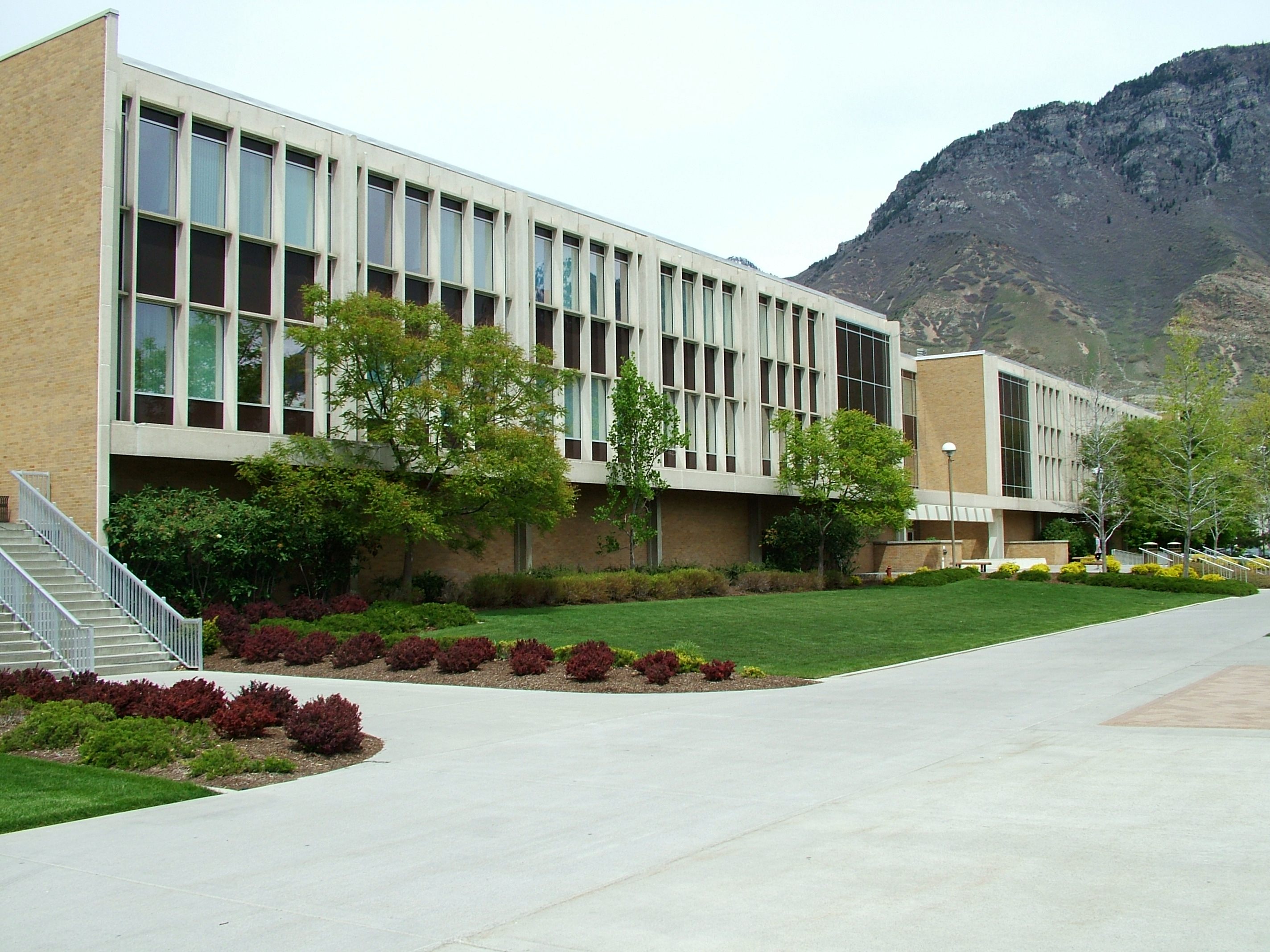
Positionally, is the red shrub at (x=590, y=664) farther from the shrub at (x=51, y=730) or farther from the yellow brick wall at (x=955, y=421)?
the yellow brick wall at (x=955, y=421)

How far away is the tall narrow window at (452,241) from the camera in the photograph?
32.2 m

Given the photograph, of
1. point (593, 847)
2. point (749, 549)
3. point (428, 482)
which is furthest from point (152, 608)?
point (749, 549)

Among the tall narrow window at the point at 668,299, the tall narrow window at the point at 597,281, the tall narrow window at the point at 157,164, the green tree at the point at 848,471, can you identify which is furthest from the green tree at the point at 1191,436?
the tall narrow window at the point at 157,164

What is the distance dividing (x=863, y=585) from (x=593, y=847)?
39.8 metres

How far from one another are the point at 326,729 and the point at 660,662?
677cm

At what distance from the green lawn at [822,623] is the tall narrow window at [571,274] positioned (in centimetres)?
1044

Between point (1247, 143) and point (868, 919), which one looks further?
point (1247, 143)

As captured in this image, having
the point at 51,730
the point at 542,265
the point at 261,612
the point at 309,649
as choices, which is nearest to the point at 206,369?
the point at 261,612

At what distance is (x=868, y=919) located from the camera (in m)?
5.76

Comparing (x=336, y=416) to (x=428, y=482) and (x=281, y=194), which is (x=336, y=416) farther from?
(x=281, y=194)

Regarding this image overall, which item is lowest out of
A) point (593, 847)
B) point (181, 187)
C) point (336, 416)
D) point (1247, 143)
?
point (593, 847)

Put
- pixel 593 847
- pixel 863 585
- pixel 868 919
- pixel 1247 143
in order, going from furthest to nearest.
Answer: pixel 1247 143, pixel 863 585, pixel 593 847, pixel 868 919

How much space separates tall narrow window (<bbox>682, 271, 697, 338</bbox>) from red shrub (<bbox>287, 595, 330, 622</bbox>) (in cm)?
2064

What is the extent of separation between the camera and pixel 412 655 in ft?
61.2
